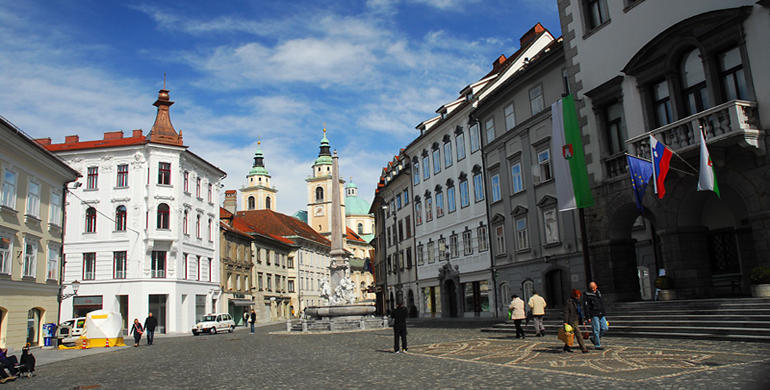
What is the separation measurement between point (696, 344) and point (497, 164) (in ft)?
68.8

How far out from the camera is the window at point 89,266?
44938 millimetres

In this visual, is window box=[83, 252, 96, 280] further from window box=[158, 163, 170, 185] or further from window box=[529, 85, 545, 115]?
window box=[529, 85, 545, 115]

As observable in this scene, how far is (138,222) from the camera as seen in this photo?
1779 inches

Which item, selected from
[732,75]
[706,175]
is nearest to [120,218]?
[706,175]

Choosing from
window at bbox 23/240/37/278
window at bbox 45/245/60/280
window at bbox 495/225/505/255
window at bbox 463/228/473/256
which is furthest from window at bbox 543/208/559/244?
window at bbox 45/245/60/280

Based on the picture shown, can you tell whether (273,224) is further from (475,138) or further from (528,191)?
(528,191)

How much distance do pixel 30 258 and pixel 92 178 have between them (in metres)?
18.7

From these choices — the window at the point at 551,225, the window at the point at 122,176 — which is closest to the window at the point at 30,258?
the window at the point at 122,176

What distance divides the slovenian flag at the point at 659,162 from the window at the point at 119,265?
38.0 m

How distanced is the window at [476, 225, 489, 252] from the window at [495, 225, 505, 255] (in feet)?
4.45

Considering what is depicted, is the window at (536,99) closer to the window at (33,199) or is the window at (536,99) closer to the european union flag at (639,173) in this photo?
the european union flag at (639,173)

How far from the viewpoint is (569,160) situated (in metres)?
22.4

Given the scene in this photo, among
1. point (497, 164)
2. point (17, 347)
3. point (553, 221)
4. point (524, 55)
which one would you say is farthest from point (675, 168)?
point (17, 347)

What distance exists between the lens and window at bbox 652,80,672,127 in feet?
67.0
